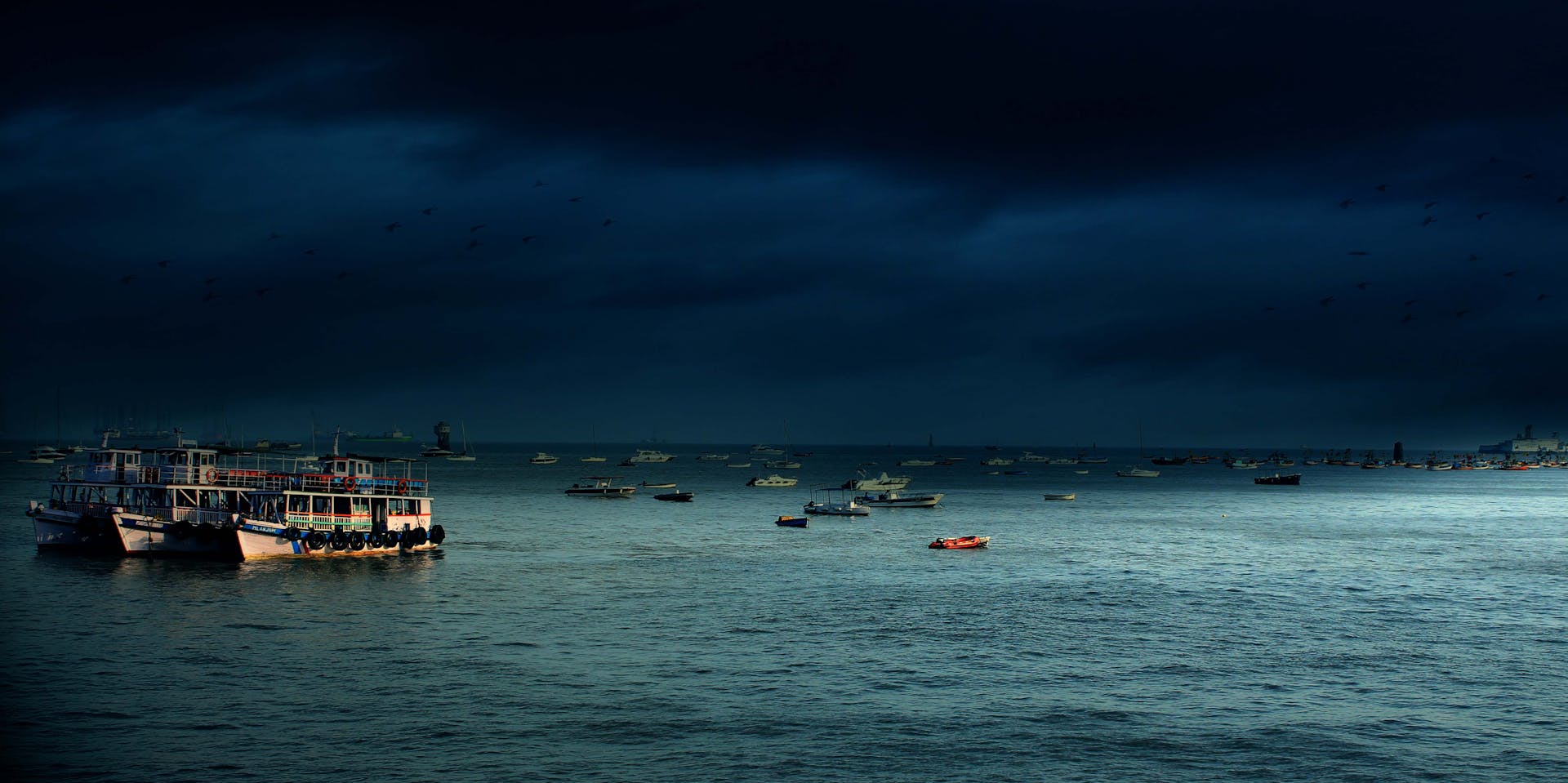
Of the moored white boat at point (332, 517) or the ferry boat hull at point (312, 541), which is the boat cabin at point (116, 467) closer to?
the moored white boat at point (332, 517)

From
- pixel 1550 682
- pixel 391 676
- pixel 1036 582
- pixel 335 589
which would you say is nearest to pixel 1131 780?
pixel 1550 682

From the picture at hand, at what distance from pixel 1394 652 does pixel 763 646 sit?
96.2ft

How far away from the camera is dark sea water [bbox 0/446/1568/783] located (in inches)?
1457

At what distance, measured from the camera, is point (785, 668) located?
164 feet

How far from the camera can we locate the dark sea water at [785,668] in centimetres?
3700

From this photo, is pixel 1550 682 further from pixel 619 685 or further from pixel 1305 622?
pixel 619 685

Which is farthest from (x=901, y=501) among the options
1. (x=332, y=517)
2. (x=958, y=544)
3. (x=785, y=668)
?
(x=785, y=668)

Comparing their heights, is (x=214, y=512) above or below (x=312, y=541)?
above

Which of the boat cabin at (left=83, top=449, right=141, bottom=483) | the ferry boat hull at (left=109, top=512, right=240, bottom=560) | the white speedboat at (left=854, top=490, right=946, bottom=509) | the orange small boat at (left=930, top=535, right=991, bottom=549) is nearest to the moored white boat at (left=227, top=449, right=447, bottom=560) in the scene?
the ferry boat hull at (left=109, top=512, right=240, bottom=560)

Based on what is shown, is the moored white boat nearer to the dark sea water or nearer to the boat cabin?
the dark sea water

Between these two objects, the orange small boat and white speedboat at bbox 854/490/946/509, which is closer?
the orange small boat

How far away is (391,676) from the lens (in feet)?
157

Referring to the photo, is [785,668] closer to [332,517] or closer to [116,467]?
[332,517]

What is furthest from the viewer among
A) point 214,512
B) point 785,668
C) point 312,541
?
point 214,512
